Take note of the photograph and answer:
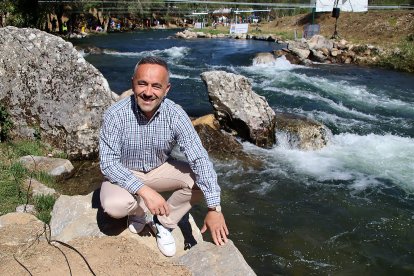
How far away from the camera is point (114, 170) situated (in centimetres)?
312

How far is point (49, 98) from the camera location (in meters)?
6.66

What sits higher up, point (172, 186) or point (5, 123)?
point (172, 186)

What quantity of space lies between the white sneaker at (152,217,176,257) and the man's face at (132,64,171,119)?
1052 millimetres

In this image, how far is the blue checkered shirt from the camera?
312 cm

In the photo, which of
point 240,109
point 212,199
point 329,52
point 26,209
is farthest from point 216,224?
point 329,52

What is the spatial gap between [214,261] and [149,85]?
1.47m

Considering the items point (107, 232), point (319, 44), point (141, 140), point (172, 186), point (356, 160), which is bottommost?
point (356, 160)

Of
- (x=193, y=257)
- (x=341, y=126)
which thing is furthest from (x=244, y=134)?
(x=193, y=257)

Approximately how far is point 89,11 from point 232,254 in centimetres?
4680

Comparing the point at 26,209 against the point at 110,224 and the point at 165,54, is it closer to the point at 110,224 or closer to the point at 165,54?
the point at 110,224

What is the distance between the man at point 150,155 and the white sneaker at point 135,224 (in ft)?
0.57

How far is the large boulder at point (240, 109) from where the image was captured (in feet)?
26.9

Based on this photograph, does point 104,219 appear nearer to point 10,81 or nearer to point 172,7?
point 10,81

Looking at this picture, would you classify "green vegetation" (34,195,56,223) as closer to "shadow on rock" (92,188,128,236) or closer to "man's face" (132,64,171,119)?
"shadow on rock" (92,188,128,236)
